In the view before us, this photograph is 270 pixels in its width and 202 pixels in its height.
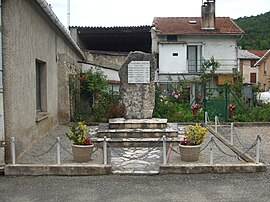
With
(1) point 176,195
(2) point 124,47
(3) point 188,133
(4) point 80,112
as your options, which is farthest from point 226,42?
(1) point 176,195

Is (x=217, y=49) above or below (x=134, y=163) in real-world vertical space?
above

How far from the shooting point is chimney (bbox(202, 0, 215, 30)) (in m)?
28.6

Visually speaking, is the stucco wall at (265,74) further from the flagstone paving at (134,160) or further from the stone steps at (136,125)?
the flagstone paving at (134,160)

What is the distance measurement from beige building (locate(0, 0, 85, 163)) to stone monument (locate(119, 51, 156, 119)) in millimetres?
2590

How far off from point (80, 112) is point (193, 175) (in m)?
9.81

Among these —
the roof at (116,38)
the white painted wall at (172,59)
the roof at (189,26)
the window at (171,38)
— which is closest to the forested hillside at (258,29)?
the roof at (189,26)

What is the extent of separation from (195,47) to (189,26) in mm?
1956

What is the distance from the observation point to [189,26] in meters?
29.3

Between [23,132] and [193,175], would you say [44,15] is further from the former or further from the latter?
[193,175]

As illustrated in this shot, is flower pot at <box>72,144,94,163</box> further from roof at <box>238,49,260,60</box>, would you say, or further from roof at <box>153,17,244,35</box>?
roof at <box>238,49,260,60</box>

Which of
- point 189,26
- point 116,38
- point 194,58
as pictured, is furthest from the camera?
point 189,26

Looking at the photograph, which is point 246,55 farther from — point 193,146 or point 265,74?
point 193,146

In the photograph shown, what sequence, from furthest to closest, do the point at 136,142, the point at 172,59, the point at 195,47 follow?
the point at 195,47 < the point at 172,59 < the point at 136,142

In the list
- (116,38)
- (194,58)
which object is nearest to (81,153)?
(116,38)
